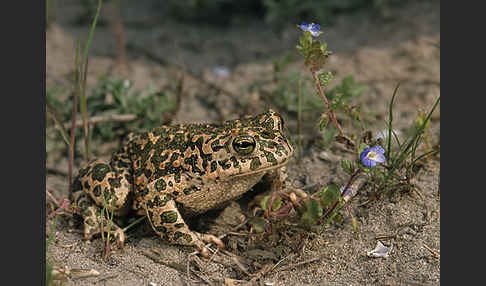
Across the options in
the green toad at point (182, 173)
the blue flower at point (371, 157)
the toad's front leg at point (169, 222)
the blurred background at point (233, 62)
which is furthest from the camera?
the blurred background at point (233, 62)

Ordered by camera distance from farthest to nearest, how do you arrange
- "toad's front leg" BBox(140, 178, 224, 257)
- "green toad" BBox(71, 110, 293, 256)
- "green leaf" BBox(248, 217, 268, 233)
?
"toad's front leg" BBox(140, 178, 224, 257), "green toad" BBox(71, 110, 293, 256), "green leaf" BBox(248, 217, 268, 233)


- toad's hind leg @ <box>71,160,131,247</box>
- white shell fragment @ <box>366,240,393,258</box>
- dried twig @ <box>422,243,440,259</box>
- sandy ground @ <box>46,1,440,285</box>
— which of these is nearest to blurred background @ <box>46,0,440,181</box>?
sandy ground @ <box>46,1,440,285</box>

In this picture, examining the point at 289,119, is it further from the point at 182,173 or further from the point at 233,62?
the point at 182,173

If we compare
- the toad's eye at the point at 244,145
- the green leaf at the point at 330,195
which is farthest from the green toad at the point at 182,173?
the green leaf at the point at 330,195

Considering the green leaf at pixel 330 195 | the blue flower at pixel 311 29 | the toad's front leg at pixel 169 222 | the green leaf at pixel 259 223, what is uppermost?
the blue flower at pixel 311 29

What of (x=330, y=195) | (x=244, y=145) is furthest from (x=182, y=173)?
(x=330, y=195)

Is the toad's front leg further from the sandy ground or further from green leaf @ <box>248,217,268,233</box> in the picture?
green leaf @ <box>248,217,268,233</box>

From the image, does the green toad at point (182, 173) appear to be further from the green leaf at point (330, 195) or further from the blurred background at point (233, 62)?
the blurred background at point (233, 62)

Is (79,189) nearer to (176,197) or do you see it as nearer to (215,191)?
(176,197)
